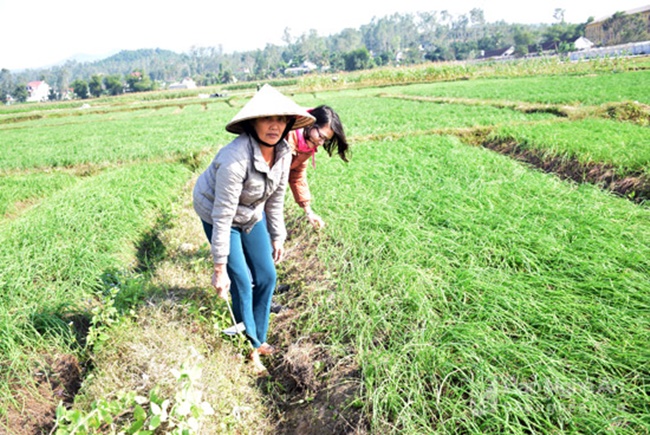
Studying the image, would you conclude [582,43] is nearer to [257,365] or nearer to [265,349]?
[265,349]

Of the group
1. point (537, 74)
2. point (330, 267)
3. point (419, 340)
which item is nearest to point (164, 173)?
point (330, 267)

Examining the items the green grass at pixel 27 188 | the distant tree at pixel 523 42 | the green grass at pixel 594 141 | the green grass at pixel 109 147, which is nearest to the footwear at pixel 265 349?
the green grass at pixel 594 141

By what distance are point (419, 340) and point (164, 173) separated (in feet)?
20.6

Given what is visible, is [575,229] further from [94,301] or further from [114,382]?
[94,301]

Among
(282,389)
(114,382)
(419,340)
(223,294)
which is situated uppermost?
(223,294)

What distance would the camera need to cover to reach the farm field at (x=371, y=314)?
5.92 feet

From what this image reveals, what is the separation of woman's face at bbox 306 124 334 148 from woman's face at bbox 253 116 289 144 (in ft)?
2.02

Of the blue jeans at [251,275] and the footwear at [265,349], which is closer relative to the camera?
the blue jeans at [251,275]

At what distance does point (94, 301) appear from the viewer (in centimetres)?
348

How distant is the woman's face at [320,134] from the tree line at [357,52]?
6642cm

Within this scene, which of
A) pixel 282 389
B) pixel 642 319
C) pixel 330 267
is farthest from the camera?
pixel 330 267

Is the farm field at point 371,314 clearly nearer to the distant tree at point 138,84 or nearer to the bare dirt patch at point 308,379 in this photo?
the bare dirt patch at point 308,379

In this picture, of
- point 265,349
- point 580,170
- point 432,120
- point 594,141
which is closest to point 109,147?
point 432,120

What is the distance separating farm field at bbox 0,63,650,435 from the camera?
1.81 metres
